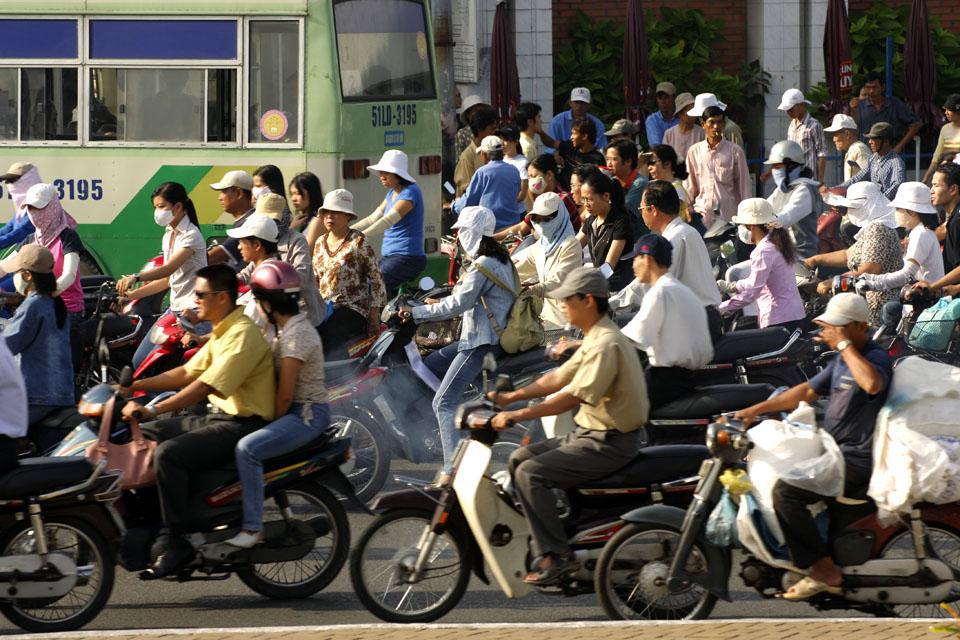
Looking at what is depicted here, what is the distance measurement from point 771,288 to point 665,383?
6.83 ft

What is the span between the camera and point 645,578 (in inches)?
281

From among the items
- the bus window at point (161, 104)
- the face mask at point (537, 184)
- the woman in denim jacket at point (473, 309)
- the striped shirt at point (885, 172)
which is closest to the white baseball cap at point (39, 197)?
the bus window at point (161, 104)

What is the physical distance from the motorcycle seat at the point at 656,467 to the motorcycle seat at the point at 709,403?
1601mm

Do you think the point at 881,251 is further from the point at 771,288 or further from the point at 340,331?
the point at 340,331

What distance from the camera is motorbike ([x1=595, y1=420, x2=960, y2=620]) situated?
702 cm

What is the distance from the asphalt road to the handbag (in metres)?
0.60

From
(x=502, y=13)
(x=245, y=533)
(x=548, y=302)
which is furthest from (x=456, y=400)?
(x=502, y=13)

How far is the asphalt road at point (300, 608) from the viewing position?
7.53 metres

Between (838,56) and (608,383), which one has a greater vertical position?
(838,56)

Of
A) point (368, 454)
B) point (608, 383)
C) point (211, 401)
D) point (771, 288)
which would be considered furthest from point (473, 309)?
point (608, 383)

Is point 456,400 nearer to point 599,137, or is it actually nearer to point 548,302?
point 548,302

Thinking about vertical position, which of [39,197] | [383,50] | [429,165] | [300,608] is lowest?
[300,608]

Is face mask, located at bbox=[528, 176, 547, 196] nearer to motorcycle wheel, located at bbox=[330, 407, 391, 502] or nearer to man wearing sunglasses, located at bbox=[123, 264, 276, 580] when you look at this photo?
motorcycle wheel, located at bbox=[330, 407, 391, 502]

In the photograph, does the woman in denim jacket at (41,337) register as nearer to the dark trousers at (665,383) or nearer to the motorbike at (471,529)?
the motorbike at (471,529)
